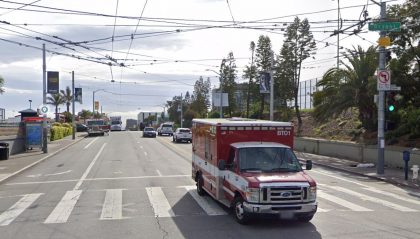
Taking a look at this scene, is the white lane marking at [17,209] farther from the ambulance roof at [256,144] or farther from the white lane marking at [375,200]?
the white lane marking at [375,200]

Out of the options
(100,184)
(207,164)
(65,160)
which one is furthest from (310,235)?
(65,160)

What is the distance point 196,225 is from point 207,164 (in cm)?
334

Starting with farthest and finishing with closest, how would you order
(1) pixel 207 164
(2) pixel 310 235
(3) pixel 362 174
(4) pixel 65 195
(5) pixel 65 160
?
(5) pixel 65 160
(3) pixel 362 174
(4) pixel 65 195
(1) pixel 207 164
(2) pixel 310 235

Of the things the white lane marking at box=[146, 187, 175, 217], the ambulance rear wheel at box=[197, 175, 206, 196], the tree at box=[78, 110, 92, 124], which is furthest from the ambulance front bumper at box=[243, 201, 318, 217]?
the tree at box=[78, 110, 92, 124]

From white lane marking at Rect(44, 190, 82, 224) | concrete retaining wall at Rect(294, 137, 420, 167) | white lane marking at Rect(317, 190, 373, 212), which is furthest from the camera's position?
concrete retaining wall at Rect(294, 137, 420, 167)

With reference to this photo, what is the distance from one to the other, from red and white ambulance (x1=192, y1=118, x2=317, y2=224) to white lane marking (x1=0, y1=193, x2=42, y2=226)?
5001mm

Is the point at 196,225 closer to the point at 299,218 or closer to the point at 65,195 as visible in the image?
the point at 299,218

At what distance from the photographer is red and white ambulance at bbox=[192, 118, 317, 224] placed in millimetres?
11055

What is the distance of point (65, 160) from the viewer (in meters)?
31.9

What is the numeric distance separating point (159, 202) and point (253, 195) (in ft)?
15.0

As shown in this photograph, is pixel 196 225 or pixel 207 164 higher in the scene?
pixel 207 164

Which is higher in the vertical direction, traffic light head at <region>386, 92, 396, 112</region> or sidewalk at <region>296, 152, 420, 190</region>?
traffic light head at <region>386, 92, 396, 112</region>

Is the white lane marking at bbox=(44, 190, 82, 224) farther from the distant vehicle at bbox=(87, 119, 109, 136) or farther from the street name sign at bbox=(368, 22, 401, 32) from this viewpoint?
the distant vehicle at bbox=(87, 119, 109, 136)

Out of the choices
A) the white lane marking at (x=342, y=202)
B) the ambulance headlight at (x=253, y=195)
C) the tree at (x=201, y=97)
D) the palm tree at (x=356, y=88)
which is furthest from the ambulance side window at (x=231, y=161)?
the tree at (x=201, y=97)
